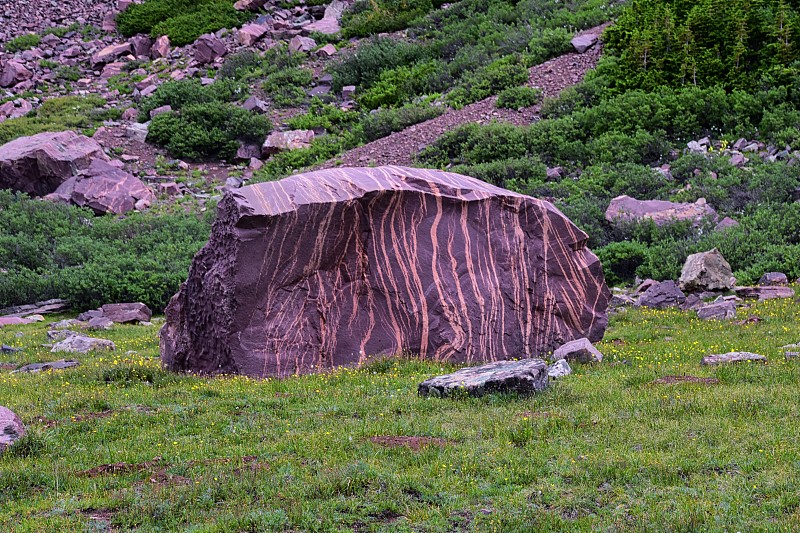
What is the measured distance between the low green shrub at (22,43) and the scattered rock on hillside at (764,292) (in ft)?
136

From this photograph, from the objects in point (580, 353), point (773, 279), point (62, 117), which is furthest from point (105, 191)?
point (580, 353)

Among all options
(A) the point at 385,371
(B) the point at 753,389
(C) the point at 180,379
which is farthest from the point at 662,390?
(C) the point at 180,379

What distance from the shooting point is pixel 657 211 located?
22.8m

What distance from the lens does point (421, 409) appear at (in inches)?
386

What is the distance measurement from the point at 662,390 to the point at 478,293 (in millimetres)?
3844

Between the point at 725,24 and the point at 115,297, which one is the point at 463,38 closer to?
the point at 725,24

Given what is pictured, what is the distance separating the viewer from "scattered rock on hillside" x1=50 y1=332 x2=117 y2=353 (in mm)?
15891

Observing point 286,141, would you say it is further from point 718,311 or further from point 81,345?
point 718,311

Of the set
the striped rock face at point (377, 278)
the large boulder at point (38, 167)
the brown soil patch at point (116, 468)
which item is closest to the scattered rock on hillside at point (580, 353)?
the striped rock face at point (377, 278)

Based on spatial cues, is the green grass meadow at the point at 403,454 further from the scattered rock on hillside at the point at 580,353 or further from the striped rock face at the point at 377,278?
the striped rock face at the point at 377,278

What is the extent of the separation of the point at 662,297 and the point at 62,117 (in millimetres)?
28705

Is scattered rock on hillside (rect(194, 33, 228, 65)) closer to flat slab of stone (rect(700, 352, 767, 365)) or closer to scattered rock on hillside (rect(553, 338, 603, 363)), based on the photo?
scattered rock on hillside (rect(553, 338, 603, 363))

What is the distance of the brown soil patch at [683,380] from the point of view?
10623 millimetres

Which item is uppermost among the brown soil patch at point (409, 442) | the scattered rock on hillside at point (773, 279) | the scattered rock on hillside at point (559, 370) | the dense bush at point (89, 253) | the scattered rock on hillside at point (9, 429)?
the scattered rock on hillside at point (9, 429)
